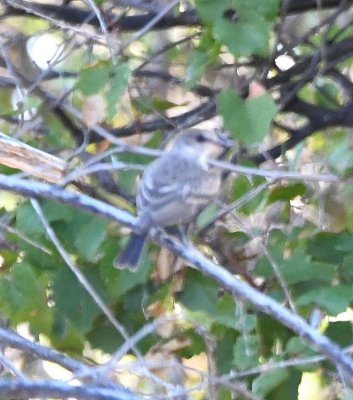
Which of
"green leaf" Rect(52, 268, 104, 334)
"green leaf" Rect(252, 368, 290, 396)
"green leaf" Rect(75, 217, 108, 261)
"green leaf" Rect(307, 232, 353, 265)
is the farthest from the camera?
"green leaf" Rect(52, 268, 104, 334)

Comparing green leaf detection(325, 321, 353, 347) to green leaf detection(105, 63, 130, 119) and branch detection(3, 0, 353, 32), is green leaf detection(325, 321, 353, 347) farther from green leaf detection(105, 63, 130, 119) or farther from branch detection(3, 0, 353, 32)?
branch detection(3, 0, 353, 32)

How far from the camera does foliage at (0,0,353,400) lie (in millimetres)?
2264

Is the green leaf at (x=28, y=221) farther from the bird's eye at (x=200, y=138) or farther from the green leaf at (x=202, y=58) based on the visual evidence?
the bird's eye at (x=200, y=138)

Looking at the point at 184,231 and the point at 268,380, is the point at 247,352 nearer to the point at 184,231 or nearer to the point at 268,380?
the point at 268,380

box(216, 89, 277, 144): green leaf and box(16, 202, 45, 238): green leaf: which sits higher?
box(216, 89, 277, 144): green leaf

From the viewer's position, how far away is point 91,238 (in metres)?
2.46

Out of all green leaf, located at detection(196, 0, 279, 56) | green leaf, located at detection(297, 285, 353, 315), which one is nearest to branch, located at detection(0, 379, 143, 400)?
green leaf, located at detection(297, 285, 353, 315)

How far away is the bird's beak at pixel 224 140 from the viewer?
272 centimetres

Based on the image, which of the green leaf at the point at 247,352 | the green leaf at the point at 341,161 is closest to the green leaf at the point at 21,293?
the green leaf at the point at 247,352

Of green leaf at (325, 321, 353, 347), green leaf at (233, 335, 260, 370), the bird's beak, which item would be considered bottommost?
green leaf at (233, 335, 260, 370)

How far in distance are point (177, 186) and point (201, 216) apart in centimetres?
42

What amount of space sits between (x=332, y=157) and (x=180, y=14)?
94cm

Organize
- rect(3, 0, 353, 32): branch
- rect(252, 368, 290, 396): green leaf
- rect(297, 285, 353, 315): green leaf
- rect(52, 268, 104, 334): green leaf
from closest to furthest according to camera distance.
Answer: rect(252, 368, 290, 396): green leaf < rect(297, 285, 353, 315): green leaf < rect(52, 268, 104, 334): green leaf < rect(3, 0, 353, 32): branch

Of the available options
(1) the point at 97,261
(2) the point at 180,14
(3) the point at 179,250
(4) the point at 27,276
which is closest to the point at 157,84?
(2) the point at 180,14
